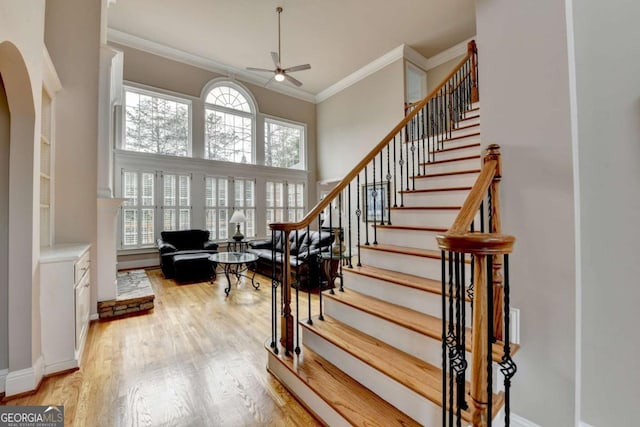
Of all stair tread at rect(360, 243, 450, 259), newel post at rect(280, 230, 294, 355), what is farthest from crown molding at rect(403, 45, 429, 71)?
newel post at rect(280, 230, 294, 355)

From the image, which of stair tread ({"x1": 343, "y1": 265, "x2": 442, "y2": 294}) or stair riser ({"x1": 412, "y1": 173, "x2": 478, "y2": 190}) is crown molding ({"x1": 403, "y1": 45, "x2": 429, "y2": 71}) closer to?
stair riser ({"x1": 412, "y1": 173, "x2": 478, "y2": 190})

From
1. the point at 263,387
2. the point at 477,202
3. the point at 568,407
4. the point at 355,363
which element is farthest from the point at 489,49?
the point at 263,387

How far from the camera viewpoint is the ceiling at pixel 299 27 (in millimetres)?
4977

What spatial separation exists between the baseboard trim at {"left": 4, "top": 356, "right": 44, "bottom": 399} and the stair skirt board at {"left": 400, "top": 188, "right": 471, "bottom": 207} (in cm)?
353

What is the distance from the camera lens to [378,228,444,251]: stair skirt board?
247 centimetres

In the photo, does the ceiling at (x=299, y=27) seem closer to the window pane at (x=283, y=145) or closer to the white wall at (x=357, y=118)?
the white wall at (x=357, y=118)

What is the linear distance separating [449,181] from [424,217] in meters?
0.61

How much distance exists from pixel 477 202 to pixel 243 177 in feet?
22.3

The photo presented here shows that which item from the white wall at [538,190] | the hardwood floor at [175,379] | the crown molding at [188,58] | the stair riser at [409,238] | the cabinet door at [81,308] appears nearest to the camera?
the white wall at [538,190]

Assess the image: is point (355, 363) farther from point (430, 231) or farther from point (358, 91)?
point (358, 91)

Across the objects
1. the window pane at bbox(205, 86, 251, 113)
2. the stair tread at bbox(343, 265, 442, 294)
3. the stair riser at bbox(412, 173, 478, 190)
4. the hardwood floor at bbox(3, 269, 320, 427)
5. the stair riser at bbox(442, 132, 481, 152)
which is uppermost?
the window pane at bbox(205, 86, 251, 113)

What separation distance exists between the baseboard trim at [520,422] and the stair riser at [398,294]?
49 cm

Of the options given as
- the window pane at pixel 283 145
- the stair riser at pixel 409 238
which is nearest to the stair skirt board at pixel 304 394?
the stair riser at pixel 409 238

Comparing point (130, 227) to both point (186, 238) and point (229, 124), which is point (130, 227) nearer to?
point (186, 238)
